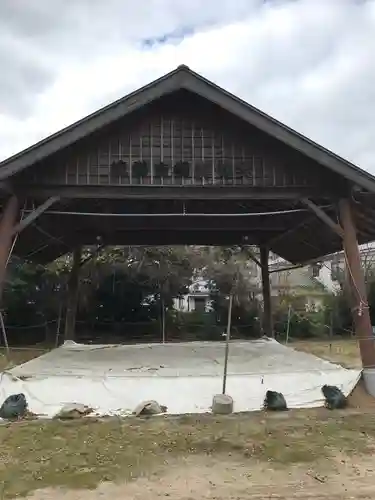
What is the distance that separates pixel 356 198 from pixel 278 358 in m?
3.65

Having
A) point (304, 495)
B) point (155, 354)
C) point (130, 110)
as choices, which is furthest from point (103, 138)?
point (304, 495)

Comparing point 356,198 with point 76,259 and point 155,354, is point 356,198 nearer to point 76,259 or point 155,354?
point 155,354

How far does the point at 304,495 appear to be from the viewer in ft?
13.0

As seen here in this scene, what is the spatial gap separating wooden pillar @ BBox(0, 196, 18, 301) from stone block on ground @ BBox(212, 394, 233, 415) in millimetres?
3316

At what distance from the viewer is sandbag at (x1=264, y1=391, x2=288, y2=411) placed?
22.2 feet

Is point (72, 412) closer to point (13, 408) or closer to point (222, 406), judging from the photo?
point (13, 408)

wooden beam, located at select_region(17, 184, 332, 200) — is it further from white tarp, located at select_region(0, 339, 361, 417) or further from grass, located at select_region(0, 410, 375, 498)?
grass, located at select_region(0, 410, 375, 498)

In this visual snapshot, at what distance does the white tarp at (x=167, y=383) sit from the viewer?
22.8 feet

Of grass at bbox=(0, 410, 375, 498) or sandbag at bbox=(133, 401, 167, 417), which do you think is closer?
grass at bbox=(0, 410, 375, 498)

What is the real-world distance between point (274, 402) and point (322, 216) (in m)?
2.85

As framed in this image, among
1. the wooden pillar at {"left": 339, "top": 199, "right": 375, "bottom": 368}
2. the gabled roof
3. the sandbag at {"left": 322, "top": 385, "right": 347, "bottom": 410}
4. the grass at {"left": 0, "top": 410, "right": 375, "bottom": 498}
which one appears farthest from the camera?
the wooden pillar at {"left": 339, "top": 199, "right": 375, "bottom": 368}

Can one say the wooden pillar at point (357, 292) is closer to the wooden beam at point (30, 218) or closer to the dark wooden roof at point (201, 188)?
the dark wooden roof at point (201, 188)

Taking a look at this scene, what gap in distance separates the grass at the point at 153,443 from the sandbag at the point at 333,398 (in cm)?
18

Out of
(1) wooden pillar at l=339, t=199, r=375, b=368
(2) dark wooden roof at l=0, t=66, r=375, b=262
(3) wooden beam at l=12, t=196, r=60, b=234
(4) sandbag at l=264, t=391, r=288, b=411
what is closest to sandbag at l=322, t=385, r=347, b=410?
(4) sandbag at l=264, t=391, r=288, b=411
